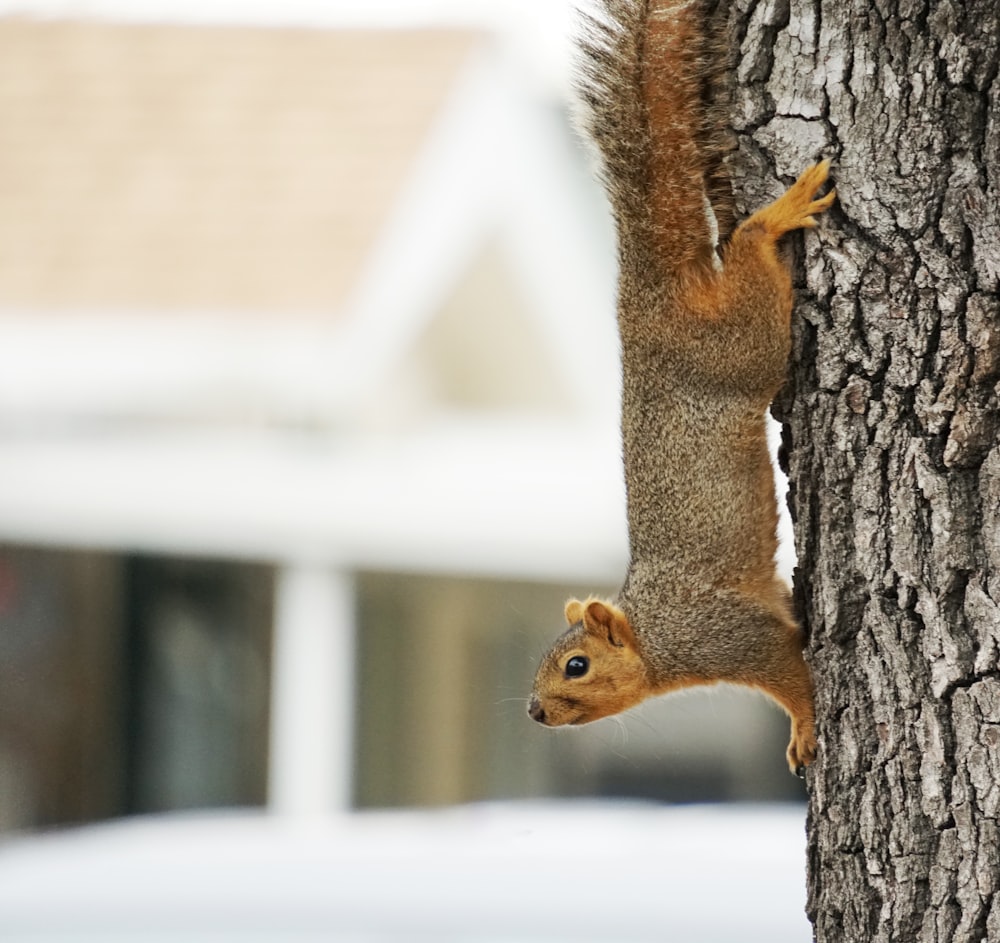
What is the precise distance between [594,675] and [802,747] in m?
0.44

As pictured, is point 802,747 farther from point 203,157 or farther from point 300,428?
point 203,157

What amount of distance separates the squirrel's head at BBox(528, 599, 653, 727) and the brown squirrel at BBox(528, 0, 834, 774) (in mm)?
56

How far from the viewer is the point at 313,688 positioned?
6648mm

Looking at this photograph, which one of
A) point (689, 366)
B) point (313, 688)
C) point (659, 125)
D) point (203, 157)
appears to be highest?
point (203, 157)

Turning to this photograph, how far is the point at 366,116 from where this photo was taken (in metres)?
6.93

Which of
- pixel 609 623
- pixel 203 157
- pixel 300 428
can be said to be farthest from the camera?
pixel 203 157

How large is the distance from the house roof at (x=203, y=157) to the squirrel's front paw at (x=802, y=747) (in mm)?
3955

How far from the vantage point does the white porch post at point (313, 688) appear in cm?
655

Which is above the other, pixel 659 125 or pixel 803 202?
pixel 659 125

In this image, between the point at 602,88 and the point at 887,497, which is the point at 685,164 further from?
the point at 887,497

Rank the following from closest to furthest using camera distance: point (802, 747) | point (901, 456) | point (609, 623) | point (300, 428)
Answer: point (901, 456)
point (802, 747)
point (609, 623)
point (300, 428)

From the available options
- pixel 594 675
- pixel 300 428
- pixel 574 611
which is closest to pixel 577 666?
pixel 594 675

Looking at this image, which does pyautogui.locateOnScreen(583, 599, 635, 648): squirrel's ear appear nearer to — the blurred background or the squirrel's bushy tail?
the squirrel's bushy tail

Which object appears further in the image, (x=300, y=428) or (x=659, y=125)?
(x=300, y=428)
